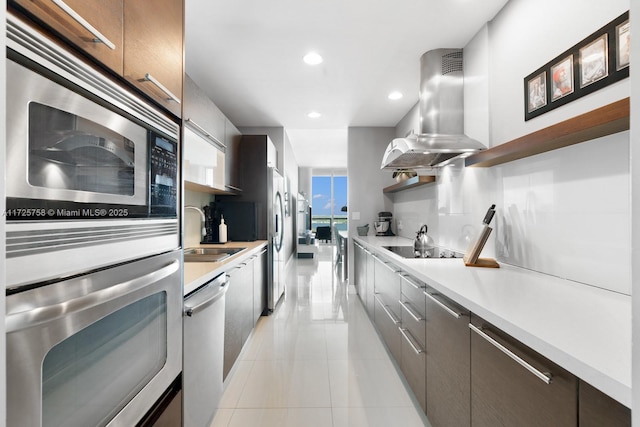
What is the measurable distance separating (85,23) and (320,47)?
2040mm

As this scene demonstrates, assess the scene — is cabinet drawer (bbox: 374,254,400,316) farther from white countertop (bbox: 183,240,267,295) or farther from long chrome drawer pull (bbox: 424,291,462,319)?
white countertop (bbox: 183,240,267,295)

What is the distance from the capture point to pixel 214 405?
5.55 ft

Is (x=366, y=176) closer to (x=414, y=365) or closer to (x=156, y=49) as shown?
(x=414, y=365)

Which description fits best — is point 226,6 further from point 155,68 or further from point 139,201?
point 139,201

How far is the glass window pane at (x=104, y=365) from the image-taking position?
0.73m

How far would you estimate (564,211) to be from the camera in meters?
1.49

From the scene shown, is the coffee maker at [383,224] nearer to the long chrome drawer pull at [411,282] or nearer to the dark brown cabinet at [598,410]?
the long chrome drawer pull at [411,282]

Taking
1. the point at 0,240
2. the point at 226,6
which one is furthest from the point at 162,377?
the point at 226,6

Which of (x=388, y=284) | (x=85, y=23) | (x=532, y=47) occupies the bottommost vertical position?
(x=388, y=284)

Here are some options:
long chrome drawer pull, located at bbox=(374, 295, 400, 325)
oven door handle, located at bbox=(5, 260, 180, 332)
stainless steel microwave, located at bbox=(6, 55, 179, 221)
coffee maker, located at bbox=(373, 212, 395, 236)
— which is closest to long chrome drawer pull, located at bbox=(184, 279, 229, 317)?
oven door handle, located at bbox=(5, 260, 180, 332)

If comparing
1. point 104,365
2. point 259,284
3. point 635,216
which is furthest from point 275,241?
point 635,216

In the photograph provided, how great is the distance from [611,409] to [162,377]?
1352 mm

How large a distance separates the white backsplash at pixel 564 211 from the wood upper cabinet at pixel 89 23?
185 centimetres

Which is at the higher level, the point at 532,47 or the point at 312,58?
the point at 312,58
